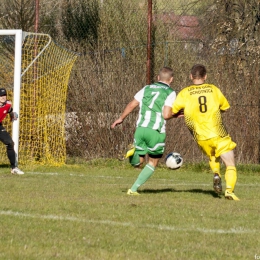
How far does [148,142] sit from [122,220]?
9.02 ft

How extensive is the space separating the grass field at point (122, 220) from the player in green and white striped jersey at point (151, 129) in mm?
374

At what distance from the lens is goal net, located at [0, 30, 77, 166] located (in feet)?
52.1

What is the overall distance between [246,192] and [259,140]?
4.89m

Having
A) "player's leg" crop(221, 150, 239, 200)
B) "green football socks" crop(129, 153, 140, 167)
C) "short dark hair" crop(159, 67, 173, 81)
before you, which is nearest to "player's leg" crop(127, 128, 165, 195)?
"green football socks" crop(129, 153, 140, 167)

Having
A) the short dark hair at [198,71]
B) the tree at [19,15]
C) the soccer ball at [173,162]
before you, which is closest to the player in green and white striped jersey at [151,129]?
the soccer ball at [173,162]

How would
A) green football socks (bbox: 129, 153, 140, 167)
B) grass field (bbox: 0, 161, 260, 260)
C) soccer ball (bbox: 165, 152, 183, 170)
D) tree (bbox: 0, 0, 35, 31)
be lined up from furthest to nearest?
tree (bbox: 0, 0, 35, 31), green football socks (bbox: 129, 153, 140, 167), soccer ball (bbox: 165, 152, 183, 170), grass field (bbox: 0, 161, 260, 260)

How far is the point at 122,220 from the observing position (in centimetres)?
786

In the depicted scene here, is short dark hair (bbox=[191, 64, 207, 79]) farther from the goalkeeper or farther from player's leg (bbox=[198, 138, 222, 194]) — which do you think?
the goalkeeper

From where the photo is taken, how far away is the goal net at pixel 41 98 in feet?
52.1

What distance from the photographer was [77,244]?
6367 millimetres

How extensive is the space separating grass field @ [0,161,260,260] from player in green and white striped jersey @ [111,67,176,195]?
37 centimetres

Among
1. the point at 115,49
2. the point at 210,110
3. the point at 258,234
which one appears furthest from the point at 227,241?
the point at 115,49

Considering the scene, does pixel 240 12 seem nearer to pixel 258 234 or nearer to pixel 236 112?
pixel 236 112

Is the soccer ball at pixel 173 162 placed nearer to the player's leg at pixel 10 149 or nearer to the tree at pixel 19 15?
the player's leg at pixel 10 149
